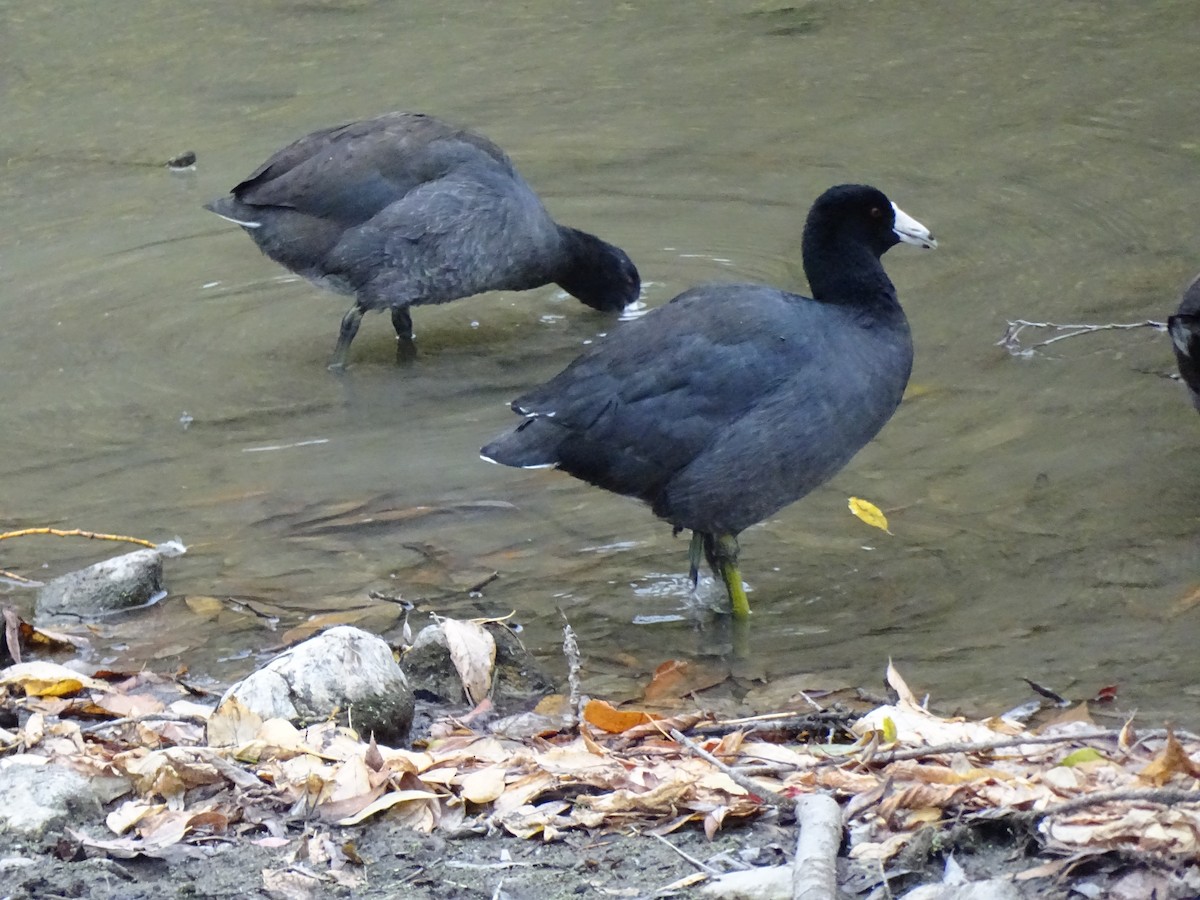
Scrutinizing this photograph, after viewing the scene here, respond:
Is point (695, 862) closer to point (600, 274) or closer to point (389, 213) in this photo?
point (389, 213)

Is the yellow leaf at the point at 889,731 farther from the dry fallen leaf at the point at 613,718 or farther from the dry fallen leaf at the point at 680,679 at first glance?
the dry fallen leaf at the point at 680,679

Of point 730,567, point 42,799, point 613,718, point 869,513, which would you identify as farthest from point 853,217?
point 42,799

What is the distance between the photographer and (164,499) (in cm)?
618

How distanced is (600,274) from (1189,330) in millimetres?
3580

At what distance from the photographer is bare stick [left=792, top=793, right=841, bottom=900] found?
105 inches

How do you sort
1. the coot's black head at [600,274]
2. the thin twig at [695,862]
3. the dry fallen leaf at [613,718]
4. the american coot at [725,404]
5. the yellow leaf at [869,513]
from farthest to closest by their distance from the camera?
the coot's black head at [600,274] < the yellow leaf at [869,513] < the american coot at [725,404] < the dry fallen leaf at [613,718] < the thin twig at [695,862]

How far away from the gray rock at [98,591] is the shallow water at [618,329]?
122 millimetres

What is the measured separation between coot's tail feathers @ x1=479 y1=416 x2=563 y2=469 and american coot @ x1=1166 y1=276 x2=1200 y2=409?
197 centimetres

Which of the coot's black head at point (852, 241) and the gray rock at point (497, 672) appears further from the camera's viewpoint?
the coot's black head at point (852, 241)

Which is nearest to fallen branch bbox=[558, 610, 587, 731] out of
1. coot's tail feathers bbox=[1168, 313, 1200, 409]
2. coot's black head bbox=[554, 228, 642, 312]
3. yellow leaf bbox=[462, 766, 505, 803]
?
yellow leaf bbox=[462, 766, 505, 803]

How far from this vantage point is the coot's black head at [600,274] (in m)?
8.19

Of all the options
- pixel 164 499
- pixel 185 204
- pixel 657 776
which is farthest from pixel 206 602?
pixel 185 204

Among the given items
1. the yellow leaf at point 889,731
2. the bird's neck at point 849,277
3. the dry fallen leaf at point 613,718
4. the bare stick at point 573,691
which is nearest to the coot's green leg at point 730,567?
the bare stick at point 573,691

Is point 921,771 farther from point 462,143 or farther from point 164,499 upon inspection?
point 462,143
